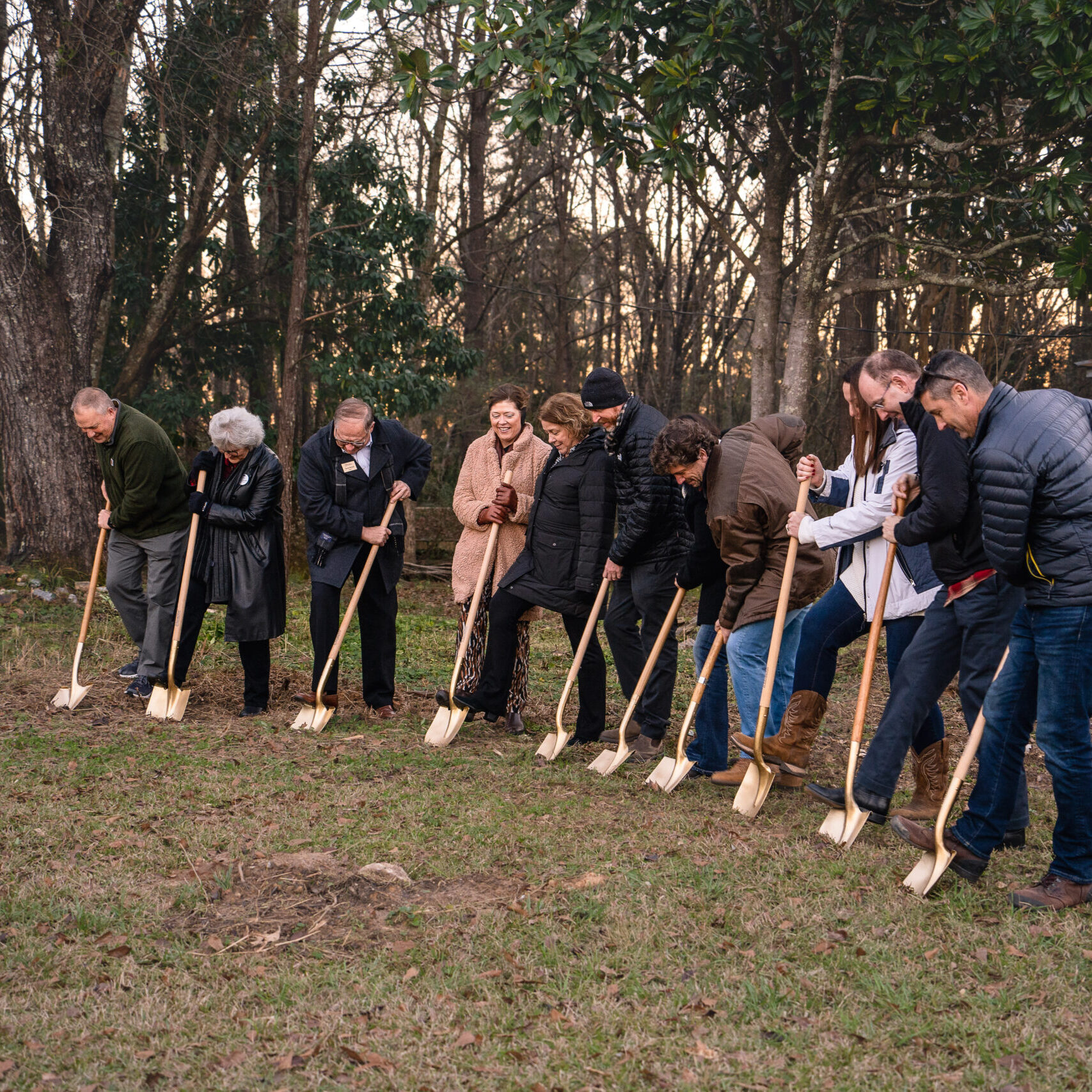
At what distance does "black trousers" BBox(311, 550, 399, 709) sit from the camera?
6.50 meters

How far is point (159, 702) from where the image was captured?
Answer: 665 cm

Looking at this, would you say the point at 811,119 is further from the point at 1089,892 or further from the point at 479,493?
the point at 1089,892

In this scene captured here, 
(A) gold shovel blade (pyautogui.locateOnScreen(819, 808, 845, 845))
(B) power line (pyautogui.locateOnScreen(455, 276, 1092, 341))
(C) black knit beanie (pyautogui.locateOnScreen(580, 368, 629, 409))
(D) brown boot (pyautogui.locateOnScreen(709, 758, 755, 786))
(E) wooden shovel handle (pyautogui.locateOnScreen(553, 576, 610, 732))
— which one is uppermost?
(B) power line (pyautogui.locateOnScreen(455, 276, 1092, 341))

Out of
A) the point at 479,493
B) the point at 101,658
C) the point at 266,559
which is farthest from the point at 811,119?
the point at 101,658

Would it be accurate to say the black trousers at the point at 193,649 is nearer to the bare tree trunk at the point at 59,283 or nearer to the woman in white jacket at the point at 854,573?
the woman in white jacket at the point at 854,573

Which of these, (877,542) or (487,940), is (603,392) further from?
(487,940)

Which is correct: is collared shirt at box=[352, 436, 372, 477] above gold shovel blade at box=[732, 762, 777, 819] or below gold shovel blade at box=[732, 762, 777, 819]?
above

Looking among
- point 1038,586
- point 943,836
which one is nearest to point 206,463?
point 943,836

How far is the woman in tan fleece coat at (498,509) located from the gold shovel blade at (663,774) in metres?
1.35

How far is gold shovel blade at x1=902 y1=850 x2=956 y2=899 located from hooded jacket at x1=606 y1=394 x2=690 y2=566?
80.5 inches

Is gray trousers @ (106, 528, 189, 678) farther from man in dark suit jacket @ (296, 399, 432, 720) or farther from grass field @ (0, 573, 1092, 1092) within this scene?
grass field @ (0, 573, 1092, 1092)

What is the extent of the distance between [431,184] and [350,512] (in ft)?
38.0

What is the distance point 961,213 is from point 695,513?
5870 mm

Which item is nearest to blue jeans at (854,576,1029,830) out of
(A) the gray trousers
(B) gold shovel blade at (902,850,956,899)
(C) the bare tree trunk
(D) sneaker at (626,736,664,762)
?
(B) gold shovel blade at (902,850,956,899)
